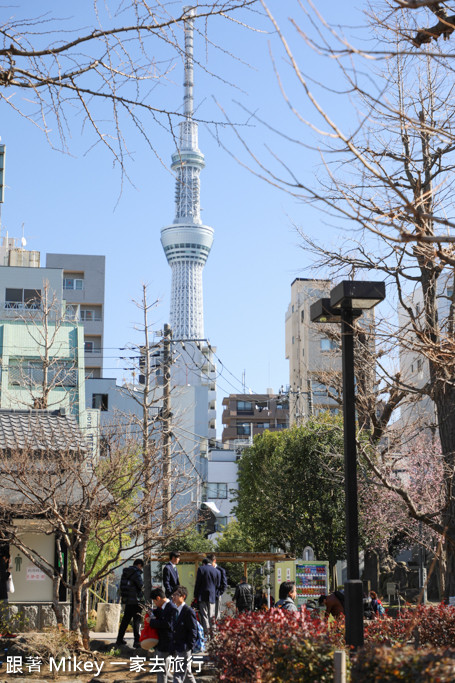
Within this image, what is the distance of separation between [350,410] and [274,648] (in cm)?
280

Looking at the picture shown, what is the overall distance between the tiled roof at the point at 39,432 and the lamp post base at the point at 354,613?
8144 mm

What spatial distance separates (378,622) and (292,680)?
180 inches

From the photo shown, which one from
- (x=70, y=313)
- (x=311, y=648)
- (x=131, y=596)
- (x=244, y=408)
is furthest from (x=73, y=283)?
(x=311, y=648)

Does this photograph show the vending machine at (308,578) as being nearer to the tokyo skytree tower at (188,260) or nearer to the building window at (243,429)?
the building window at (243,429)

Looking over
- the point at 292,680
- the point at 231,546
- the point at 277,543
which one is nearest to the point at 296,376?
the point at 231,546

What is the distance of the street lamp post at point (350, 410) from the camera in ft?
27.0

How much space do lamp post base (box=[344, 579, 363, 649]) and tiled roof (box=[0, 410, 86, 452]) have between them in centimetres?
814

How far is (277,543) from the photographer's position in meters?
30.8

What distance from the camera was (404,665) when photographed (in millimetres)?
5094

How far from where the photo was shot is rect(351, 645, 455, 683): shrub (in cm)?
484

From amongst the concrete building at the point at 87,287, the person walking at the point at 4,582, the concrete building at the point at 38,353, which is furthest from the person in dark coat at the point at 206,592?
the concrete building at the point at 87,287

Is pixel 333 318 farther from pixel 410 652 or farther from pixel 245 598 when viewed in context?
pixel 245 598

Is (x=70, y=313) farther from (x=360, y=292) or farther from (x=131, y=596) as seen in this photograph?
(x=360, y=292)

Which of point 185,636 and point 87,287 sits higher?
point 87,287
